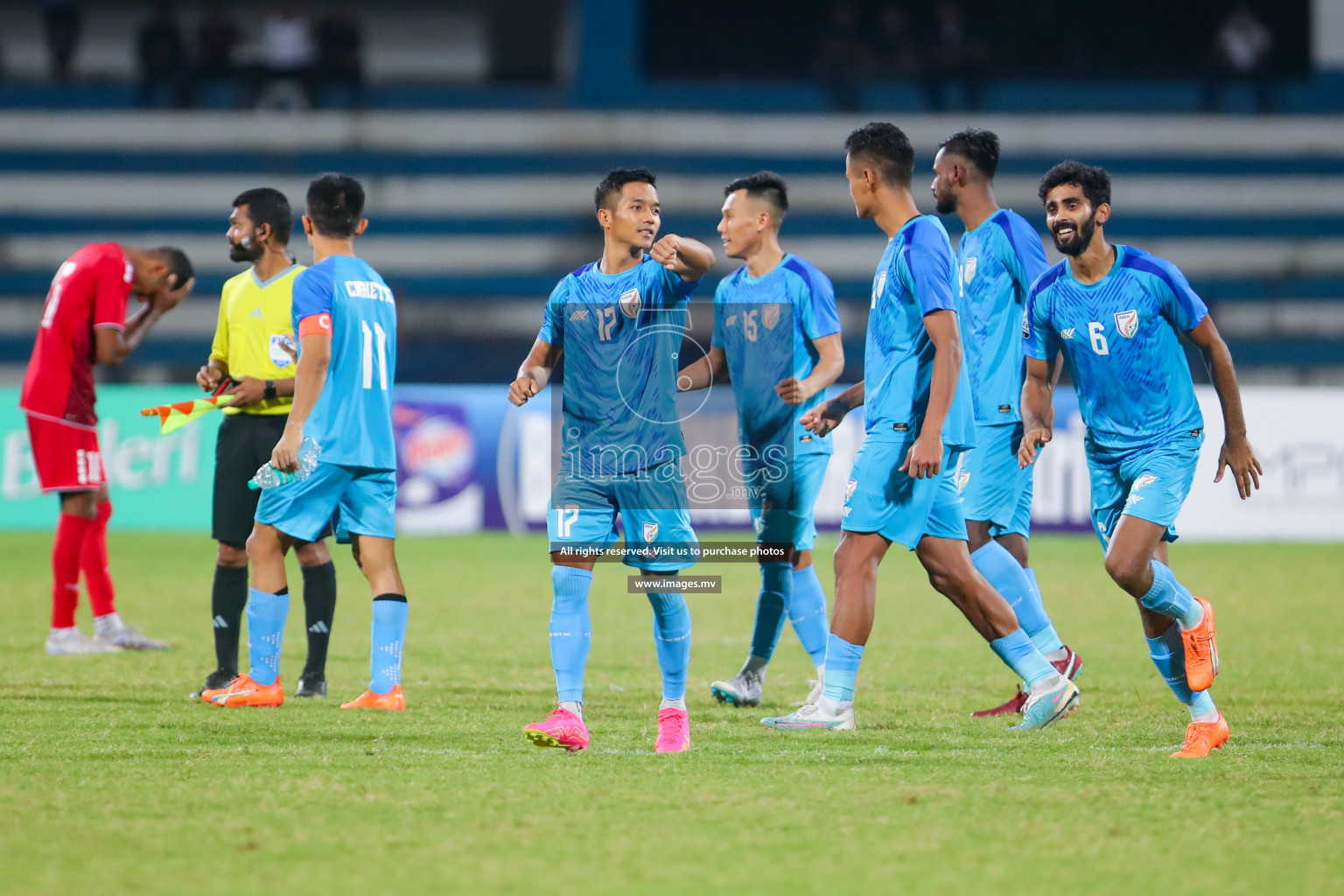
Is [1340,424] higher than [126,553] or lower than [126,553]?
higher

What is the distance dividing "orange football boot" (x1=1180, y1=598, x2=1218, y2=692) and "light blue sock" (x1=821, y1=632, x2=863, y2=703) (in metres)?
1.18

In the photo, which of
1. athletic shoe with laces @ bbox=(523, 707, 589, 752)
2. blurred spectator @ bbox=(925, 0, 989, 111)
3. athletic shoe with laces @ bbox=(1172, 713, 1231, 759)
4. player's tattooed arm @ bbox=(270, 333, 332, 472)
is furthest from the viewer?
blurred spectator @ bbox=(925, 0, 989, 111)

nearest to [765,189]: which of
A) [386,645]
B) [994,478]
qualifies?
[994,478]

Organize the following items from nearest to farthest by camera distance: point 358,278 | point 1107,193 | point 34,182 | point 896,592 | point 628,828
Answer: point 628,828 < point 1107,193 < point 358,278 < point 896,592 < point 34,182

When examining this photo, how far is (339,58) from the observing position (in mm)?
22375

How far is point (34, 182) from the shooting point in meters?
21.9

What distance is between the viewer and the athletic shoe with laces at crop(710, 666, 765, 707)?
20.2 feet

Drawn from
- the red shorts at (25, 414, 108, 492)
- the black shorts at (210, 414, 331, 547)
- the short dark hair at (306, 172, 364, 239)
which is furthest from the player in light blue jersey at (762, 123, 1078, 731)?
the red shorts at (25, 414, 108, 492)

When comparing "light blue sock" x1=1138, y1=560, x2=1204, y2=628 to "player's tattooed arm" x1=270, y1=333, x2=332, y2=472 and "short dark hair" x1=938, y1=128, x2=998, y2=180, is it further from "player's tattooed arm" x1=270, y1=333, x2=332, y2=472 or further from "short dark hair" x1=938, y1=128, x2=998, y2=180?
"player's tattooed arm" x1=270, y1=333, x2=332, y2=472

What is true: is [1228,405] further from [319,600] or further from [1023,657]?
[319,600]

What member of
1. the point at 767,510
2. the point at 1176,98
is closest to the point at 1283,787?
the point at 767,510

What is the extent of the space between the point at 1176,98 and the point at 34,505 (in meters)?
18.8

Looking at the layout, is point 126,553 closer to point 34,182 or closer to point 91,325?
point 91,325

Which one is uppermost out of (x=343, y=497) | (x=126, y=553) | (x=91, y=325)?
(x=91, y=325)
